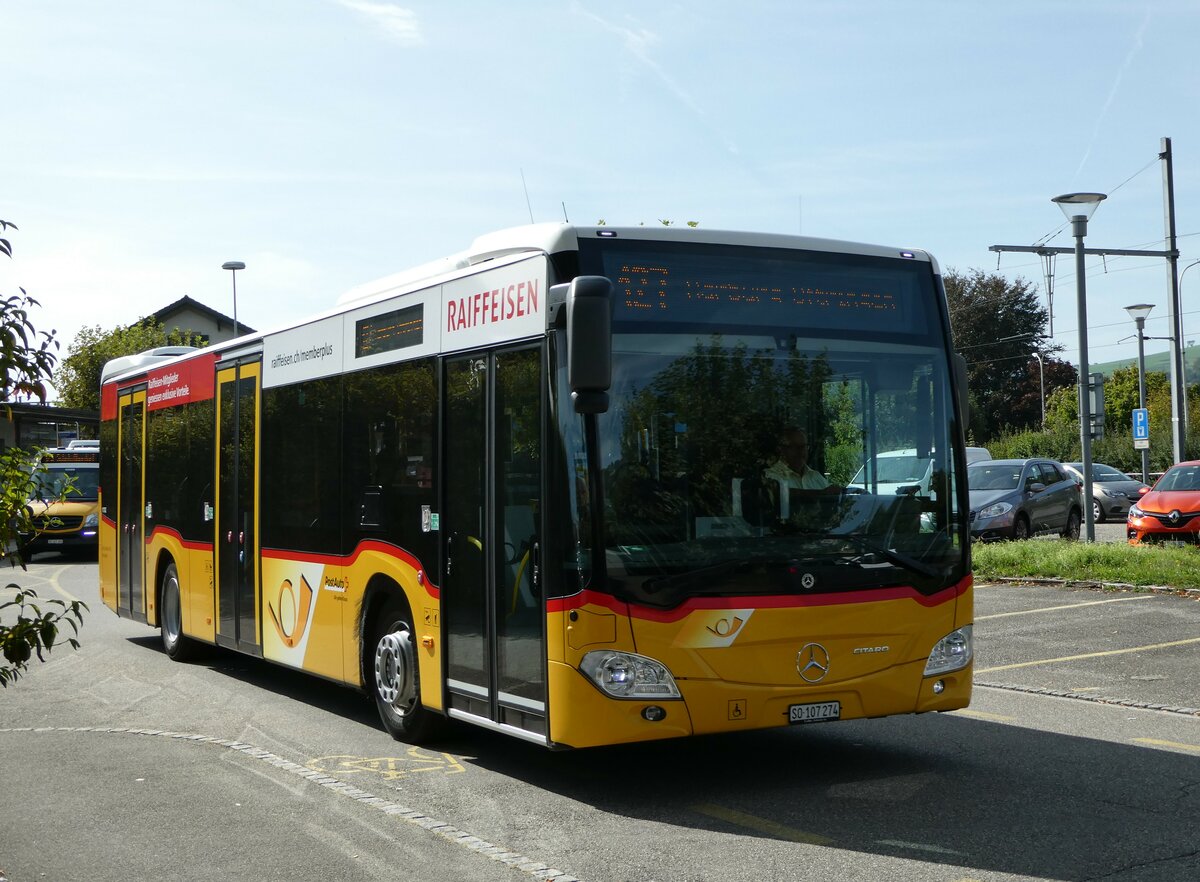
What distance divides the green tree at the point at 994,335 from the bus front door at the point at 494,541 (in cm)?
6050

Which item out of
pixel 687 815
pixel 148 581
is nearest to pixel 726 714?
pixel 687 815

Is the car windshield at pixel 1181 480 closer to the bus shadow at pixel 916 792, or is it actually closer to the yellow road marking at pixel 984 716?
the yellow road marking at pixel 984 716

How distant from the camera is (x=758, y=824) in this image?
22.1 ft

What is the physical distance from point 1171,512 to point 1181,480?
98 centimetres

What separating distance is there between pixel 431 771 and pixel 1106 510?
33.0 m

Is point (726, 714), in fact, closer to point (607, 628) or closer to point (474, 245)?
point (607, 628)

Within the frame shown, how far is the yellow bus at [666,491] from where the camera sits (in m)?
7.06

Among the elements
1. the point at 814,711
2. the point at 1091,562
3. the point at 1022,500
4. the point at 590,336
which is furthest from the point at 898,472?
the point at 1022,500

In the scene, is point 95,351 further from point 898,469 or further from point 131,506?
point 898,469

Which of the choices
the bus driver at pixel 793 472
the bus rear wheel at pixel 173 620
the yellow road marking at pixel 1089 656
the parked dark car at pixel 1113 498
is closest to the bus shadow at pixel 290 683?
the bus rear wheel at pixel 173 620

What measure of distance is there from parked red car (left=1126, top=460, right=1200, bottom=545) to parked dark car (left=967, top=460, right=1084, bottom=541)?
2.42 meters

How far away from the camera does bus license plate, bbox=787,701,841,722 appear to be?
7.32 meters

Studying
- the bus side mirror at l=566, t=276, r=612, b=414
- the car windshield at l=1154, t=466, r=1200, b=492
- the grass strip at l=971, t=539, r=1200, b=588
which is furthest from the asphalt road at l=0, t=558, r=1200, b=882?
the car windshield at l=1154, t=466, r=1200, b=492

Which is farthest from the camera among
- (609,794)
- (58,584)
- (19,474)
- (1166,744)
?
(58,584)
